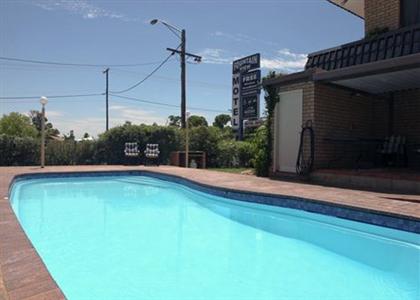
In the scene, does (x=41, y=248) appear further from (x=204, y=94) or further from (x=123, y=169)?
(x=204, y=94)

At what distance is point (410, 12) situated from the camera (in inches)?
399

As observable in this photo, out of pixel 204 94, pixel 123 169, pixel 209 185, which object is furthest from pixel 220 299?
pixel 204 94

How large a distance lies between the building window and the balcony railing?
0.98m

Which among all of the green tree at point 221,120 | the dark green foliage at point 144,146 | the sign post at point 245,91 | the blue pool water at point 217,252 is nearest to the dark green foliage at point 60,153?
the dark green foliage at point 144,146

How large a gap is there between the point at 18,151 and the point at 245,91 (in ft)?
35.3

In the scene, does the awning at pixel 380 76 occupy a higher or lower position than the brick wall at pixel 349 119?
higher

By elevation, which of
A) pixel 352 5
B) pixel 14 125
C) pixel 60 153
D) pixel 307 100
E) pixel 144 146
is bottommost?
pixel 60 153

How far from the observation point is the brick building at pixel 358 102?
9156 mm

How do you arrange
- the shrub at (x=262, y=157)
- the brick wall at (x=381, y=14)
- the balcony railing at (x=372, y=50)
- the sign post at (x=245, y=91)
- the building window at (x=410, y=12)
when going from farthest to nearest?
the sign post at (x=245, y=91) → the shrub at (x=262, y=157) → the brick wall at (x=381, y=14) → the building window at (x=410, y=12) → the balcony railing at (x=372, y=50)

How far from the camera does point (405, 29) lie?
9.20m

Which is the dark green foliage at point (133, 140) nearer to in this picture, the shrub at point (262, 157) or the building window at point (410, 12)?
the shrub at point (262, 157)

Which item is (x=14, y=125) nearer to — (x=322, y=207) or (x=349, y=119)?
(x=349, y=119)

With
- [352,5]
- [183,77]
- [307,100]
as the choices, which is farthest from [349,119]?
[183,77]

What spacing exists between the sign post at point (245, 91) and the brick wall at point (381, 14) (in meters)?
7.15
